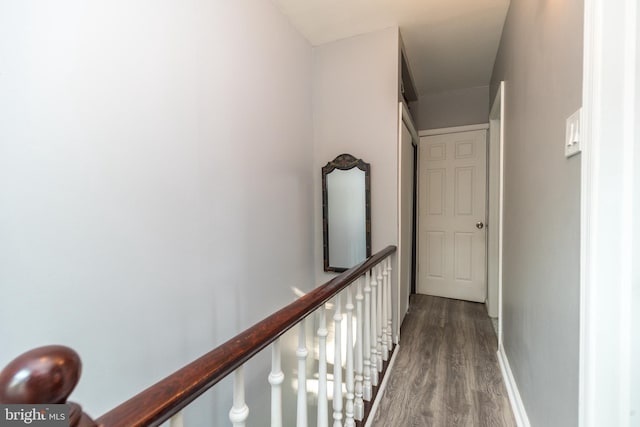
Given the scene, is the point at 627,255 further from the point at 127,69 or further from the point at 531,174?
the point at 127,69

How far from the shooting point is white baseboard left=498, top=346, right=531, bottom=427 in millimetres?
1526

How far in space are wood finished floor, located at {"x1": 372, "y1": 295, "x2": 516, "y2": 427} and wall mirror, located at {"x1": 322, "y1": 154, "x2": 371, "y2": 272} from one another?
2.84 ft

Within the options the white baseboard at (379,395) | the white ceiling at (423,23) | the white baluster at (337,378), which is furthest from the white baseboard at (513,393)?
the white ceiling at (423,23)

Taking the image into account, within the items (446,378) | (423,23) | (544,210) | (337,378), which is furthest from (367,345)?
(423,23)

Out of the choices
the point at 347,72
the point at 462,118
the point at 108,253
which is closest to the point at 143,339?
the point at 108,253

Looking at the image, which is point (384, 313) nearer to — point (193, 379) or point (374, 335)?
point (374, 335)

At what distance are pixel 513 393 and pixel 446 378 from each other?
0.39 meters

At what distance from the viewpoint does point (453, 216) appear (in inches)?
138

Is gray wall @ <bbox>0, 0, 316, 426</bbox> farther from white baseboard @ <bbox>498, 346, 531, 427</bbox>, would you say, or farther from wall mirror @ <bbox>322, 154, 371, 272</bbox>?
white baseboard @ <bbox>498, 346, 531, 427</bbox>

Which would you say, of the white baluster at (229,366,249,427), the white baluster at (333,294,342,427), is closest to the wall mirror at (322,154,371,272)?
the white baluster at (333,294,342,427)

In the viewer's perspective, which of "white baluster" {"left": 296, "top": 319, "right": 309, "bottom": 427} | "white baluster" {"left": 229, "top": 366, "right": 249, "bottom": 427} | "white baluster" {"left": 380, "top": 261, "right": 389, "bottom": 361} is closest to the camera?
"white baluster" {"left": 229, "top": 366, "right": 249, "bottom": 427}

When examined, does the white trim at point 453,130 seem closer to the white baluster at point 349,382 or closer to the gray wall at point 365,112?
the gray wall at point 365,112

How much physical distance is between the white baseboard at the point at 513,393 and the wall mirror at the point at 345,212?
3.97ft

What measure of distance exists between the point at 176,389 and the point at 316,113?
2440 millimetres
